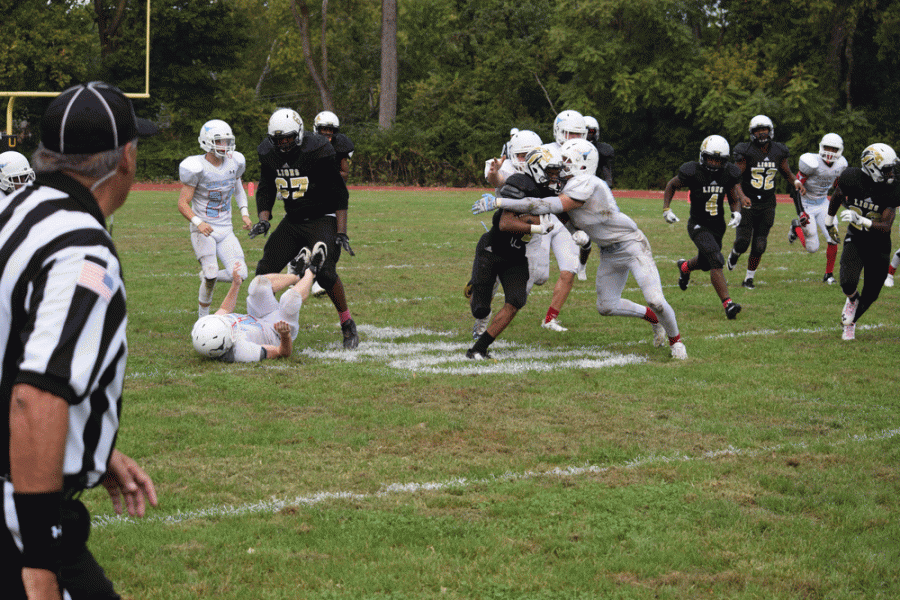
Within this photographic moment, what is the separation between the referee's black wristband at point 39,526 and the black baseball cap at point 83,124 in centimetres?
74

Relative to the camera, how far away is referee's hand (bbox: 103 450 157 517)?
7.87 feet

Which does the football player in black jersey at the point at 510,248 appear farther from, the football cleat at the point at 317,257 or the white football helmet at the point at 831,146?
the white football helmet at the point at 831,146

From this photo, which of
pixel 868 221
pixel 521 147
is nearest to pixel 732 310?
pixel 868 221

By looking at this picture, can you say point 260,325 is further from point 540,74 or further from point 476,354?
point 540,74

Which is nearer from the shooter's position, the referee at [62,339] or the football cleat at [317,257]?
the referee at [62,339]

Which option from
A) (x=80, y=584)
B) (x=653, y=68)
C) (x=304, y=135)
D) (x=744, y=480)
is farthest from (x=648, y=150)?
(x=80, y=584)

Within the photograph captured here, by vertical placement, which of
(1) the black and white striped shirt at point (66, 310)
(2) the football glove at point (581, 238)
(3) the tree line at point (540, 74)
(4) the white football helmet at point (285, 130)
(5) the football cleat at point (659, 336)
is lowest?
(5) the football cleat at point (659, 336)

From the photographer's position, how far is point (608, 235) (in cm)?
769

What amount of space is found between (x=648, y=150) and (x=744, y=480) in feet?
120

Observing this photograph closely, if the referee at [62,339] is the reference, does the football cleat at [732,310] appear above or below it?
below

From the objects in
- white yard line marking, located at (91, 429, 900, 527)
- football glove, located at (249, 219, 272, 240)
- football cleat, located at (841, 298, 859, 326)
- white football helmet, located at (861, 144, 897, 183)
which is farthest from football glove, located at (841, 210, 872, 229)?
football glove, located at (249, 219, 272, 240)

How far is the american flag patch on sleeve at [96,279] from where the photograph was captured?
190 centimetres

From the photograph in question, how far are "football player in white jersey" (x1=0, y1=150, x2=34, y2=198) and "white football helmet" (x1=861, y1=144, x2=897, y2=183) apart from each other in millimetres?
6938

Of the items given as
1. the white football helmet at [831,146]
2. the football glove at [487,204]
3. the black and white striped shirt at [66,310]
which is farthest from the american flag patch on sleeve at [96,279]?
the white football helmet at [831,146]
